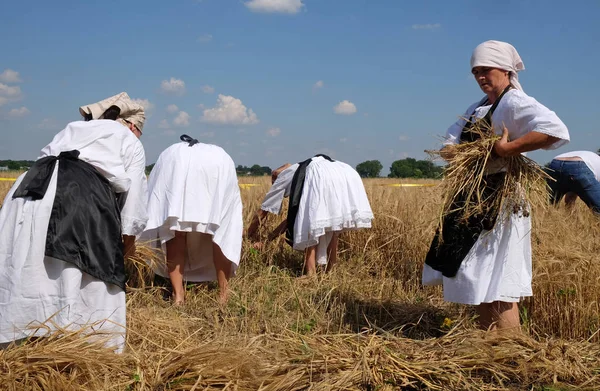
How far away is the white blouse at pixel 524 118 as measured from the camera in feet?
9.94

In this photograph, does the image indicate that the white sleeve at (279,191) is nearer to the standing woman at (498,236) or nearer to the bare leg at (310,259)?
the bare leg at (310,259)

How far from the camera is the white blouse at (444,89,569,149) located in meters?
3.03

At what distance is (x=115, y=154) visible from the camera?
3.14 meters

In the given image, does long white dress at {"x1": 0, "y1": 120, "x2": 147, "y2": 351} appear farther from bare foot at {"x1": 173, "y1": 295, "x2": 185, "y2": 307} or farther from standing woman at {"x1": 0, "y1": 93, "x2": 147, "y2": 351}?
bare foot at {"x1": 173, "y1": 295, "x2": 185, "y2": 307}

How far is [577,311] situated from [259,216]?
10.9 ft

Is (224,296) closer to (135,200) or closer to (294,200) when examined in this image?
(294,200)

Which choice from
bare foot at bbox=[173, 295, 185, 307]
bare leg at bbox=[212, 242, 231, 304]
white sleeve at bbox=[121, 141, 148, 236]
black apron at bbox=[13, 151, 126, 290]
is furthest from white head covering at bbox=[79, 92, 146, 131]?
bare foot at bbox=[173, 295, 185, 307]

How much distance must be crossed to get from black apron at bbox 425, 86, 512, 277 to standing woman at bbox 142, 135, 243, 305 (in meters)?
1.87

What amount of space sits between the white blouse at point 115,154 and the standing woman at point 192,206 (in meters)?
1.27

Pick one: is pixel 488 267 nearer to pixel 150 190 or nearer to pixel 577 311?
pixel 577 311

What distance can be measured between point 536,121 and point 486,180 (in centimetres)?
48

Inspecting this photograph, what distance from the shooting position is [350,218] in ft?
19.2

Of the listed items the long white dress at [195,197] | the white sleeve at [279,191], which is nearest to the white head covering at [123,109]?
the long white dress at [195,197]

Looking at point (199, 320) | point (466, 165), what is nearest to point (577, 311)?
point (466, 165)
